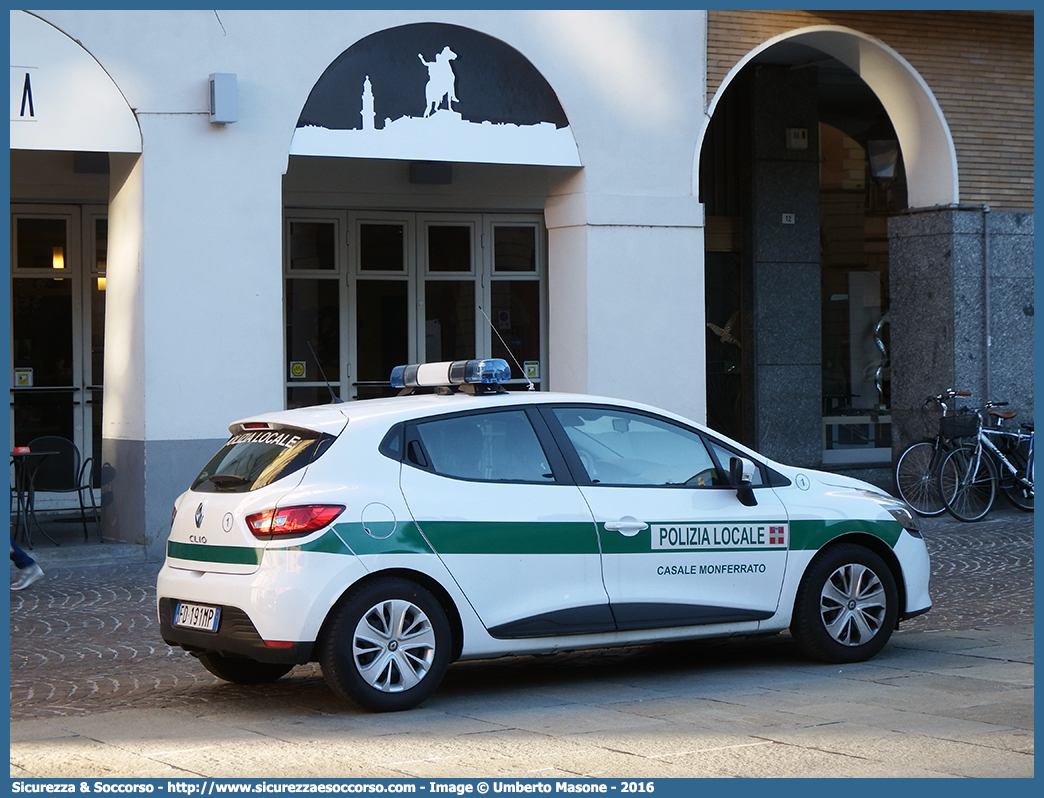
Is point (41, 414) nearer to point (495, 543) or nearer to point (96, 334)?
point (96, 334)

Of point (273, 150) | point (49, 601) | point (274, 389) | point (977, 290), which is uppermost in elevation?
point (273, 150)

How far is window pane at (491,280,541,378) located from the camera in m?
17.0

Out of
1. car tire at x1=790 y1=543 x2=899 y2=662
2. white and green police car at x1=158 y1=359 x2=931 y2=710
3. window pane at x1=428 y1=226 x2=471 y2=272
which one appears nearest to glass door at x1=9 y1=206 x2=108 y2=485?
window pane at x1=428 y1=226 x2=471 y2=272

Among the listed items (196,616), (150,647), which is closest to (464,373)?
(196,616)

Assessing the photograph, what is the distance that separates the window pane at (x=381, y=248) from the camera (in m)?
16.5

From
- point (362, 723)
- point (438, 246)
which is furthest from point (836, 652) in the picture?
point (438, 246)

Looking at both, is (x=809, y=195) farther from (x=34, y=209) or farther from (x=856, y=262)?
(x=34, y=209)

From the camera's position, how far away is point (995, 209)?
15.8 m

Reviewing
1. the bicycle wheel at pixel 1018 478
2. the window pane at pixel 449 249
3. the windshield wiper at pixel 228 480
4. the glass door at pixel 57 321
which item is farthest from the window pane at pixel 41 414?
the bicycle wheel at pixel 1018 478

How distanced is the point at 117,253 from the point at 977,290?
8.70 meters

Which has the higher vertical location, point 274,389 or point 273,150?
point 273,150

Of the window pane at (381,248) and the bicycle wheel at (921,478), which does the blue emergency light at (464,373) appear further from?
the window pane at (381,248)

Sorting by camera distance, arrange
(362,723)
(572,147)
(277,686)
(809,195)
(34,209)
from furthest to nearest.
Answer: (809,195) < (34,209) < (572,147) < (277,686) < (362,723)

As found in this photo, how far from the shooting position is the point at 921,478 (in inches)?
598
